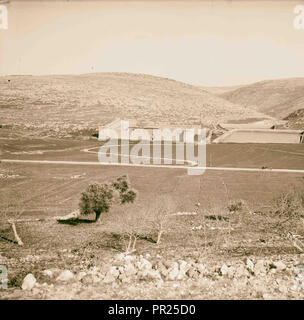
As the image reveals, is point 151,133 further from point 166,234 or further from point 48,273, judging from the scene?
point 48,273

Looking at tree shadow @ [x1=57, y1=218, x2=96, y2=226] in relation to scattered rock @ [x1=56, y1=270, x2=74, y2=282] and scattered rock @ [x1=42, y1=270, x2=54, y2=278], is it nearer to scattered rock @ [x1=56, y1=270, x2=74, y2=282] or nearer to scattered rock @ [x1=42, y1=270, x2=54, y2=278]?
scattered rock @ [x1=42, y1=270, x2=54, y2=278]

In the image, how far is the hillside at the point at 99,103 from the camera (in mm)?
77562

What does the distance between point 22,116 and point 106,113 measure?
1938cm

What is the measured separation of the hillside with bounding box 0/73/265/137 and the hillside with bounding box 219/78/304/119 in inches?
1466

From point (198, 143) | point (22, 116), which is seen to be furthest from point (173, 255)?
point (22, 116)

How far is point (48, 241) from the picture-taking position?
18.0 meters

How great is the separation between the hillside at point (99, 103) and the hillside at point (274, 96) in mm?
37240

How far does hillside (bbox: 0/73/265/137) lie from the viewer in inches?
3054

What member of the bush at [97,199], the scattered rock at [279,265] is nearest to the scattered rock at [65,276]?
the scattered rock at [279,265]

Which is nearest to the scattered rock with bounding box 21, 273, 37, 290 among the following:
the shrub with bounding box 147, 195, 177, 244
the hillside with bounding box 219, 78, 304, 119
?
the shrub with bounding box 147, 195, 177, 244

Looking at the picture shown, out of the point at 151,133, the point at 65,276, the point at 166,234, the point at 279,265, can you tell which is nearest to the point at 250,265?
the point at 279,265

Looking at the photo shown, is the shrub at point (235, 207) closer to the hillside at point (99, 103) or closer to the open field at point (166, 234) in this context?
the open field at point (166, 234)

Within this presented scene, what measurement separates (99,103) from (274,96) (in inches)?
4226

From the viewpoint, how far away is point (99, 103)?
95812 mm
